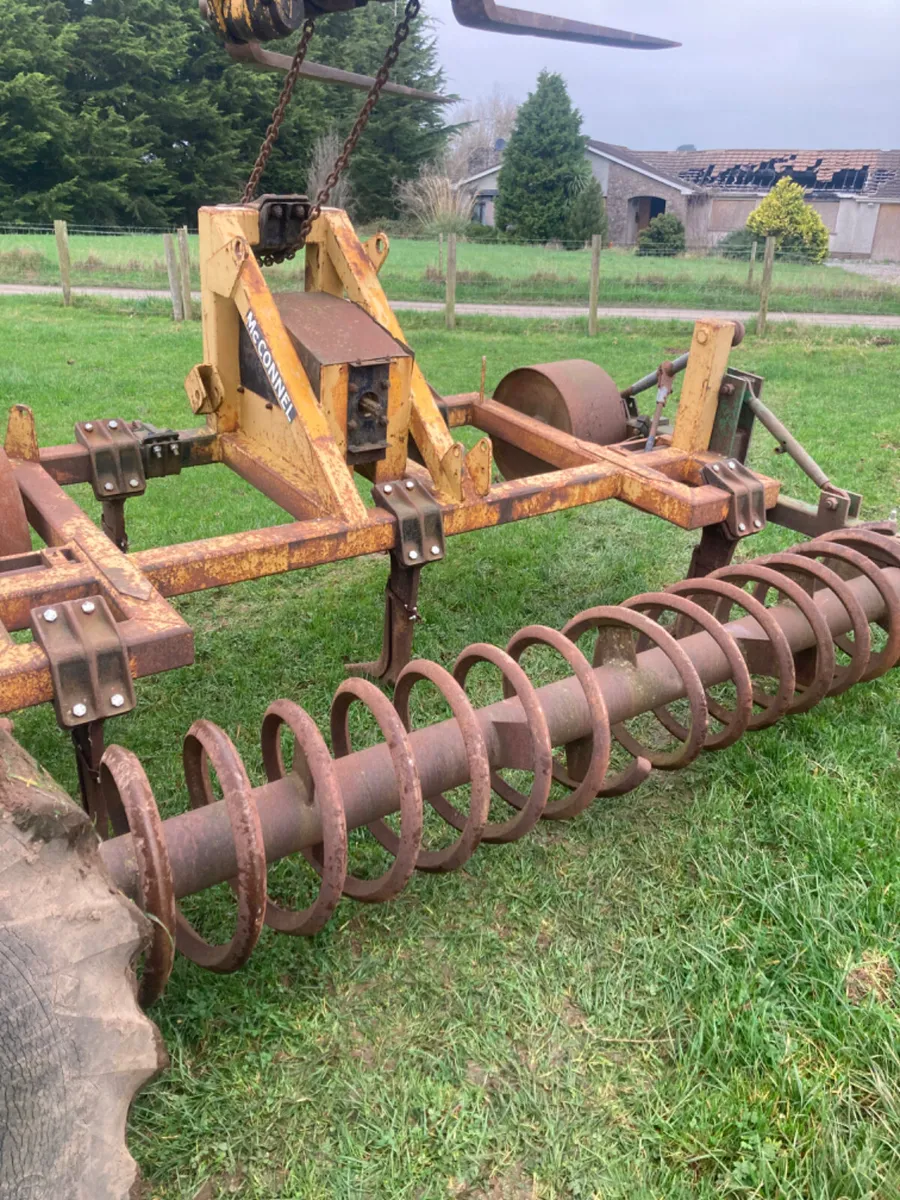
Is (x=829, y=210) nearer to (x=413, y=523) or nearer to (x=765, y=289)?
(x=765, y=289)

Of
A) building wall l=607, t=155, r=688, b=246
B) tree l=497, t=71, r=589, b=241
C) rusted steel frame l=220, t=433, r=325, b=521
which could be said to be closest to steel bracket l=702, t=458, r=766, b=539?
rusted steel frame l=220, t=433, r=325, b=521

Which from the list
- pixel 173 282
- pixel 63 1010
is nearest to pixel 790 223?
pixel 173 282

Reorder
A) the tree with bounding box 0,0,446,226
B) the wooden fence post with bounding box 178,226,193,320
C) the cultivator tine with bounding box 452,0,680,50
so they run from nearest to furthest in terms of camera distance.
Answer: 1. the cultivator tine with bounding box 452,0,680,50
2. the wooden fence post with bounding box 178,226,193,320
3. the tree with bounding box 0,0,446,226

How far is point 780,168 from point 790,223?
56.2 ft

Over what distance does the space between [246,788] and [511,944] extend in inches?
38.2

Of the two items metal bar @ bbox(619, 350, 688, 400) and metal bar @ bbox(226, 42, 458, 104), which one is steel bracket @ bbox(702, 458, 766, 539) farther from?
metal bar @ bbox(226, 42, 458, 104)

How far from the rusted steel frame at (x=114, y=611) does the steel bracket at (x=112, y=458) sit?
0.61 metres

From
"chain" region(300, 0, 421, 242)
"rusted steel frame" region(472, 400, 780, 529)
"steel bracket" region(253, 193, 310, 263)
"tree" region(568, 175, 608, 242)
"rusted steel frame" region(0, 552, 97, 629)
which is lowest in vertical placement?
"rusted steel frame" region(0, 552, 97, 629)

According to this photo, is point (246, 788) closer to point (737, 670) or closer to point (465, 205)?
point (737, 670)

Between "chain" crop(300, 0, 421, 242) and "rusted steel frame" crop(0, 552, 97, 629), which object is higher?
"chain" crop(300, 0, 421, 242)

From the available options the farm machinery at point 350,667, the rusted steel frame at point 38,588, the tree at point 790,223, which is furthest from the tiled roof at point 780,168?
the rusted steel frame at point 38,588

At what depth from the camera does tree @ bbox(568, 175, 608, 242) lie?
3359cm

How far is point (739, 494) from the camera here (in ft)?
11.7

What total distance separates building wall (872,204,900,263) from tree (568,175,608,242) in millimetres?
16307
